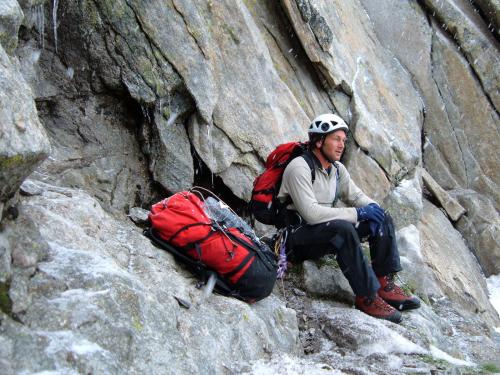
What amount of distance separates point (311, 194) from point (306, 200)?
0.16m

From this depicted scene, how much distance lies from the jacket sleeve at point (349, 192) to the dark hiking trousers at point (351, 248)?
0.67m

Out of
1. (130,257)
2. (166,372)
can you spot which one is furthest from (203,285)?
(166,372)

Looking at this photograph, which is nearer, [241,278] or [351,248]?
[241,278]

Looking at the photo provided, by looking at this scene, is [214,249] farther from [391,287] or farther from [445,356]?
[445,356]

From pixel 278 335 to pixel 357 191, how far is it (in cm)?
349

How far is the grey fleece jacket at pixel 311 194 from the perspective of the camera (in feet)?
26.8

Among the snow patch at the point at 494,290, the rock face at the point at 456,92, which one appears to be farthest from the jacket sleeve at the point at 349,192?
the rock face at the point at 456,92

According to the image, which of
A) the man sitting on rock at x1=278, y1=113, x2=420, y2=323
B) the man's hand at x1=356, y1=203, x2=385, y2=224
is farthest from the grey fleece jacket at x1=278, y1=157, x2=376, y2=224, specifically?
the man's hand at x1=356, y1=203, x2=385, y2=224

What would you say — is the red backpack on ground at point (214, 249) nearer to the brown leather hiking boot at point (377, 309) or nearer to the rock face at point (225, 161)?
the rock face at point (225, 161)

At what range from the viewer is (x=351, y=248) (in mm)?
7992

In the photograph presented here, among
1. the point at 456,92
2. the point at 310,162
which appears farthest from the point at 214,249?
the point at 456,92

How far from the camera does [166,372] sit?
4973mm

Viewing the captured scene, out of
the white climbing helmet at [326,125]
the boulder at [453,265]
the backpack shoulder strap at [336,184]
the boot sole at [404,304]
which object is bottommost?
the boulder at [453,265]

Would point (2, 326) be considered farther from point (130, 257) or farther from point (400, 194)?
point (400, 194)
